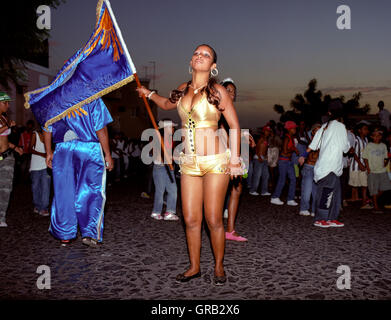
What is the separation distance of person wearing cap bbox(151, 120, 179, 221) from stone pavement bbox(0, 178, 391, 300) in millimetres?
282

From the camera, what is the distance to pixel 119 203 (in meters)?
9.83

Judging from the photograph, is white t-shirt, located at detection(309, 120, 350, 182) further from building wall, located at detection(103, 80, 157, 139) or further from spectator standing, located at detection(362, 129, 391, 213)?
building wall, located at detection(103, 80, 157, 139)

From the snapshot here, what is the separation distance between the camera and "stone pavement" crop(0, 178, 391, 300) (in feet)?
12.6

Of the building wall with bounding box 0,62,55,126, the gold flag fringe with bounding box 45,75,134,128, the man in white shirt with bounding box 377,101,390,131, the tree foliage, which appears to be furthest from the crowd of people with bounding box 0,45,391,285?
the tree foliage

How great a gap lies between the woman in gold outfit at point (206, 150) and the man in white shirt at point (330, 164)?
3.61 meters

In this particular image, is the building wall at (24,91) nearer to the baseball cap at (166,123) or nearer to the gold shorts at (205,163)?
the baseball cap at (166,123)

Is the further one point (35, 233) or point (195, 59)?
point (35, 233)

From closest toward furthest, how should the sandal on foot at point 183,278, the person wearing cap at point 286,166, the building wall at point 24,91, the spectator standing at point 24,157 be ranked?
the sandal on foot at point 183,278 → the person wearing cap at point 286,166 → the spectator standing at point 24,157 → the building wall at point 24,91

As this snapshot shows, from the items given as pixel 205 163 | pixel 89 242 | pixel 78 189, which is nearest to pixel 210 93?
pixel 205 163

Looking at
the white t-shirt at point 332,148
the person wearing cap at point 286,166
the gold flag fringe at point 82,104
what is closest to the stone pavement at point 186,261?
the white t-shirt at point 332,148

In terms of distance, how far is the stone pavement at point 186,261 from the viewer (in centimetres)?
385
